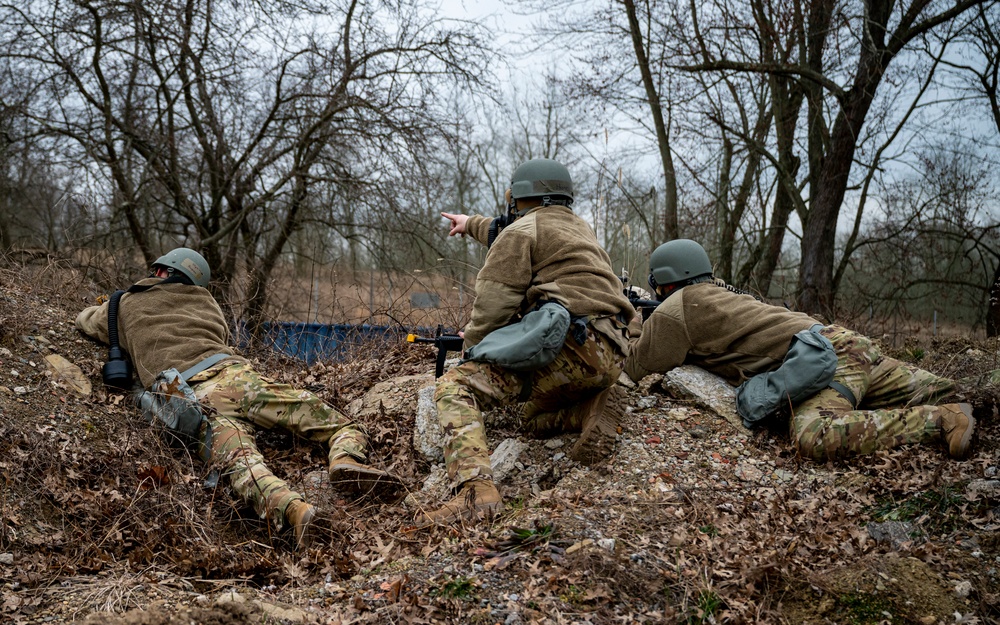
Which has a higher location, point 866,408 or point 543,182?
point 543,182

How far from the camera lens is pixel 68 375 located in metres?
5.28

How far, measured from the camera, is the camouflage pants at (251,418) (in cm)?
447

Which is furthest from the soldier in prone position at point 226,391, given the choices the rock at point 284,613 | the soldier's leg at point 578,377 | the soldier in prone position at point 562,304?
the soldier's leg at point 578,377

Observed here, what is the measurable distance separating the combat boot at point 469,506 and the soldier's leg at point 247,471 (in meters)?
0.77

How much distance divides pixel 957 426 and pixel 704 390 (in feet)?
4.97

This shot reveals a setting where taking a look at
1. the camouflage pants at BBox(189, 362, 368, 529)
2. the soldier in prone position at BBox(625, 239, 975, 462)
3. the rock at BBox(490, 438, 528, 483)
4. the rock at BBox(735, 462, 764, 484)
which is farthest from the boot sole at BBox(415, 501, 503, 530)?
the soldier in prone position at BBox(625, 239, 975, 462)

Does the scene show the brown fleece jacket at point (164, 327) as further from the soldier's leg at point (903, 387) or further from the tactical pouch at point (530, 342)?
the soldier's leg at point (903, 387)

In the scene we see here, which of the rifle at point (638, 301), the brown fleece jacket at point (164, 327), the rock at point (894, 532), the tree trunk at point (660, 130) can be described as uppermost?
the tree trunk at point (660, 130)

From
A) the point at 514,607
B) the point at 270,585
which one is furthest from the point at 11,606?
the point at 514,607

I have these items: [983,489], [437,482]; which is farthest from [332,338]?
[983,489]

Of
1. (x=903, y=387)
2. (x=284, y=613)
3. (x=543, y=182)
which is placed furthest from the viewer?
(x=903, y=387)

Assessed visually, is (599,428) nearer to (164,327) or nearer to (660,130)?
(164,327)

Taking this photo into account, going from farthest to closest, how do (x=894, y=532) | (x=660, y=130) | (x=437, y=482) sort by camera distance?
(x=660, y=130) < (x=437, y=482) < (x=894, y=532)

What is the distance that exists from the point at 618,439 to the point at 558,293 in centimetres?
106
